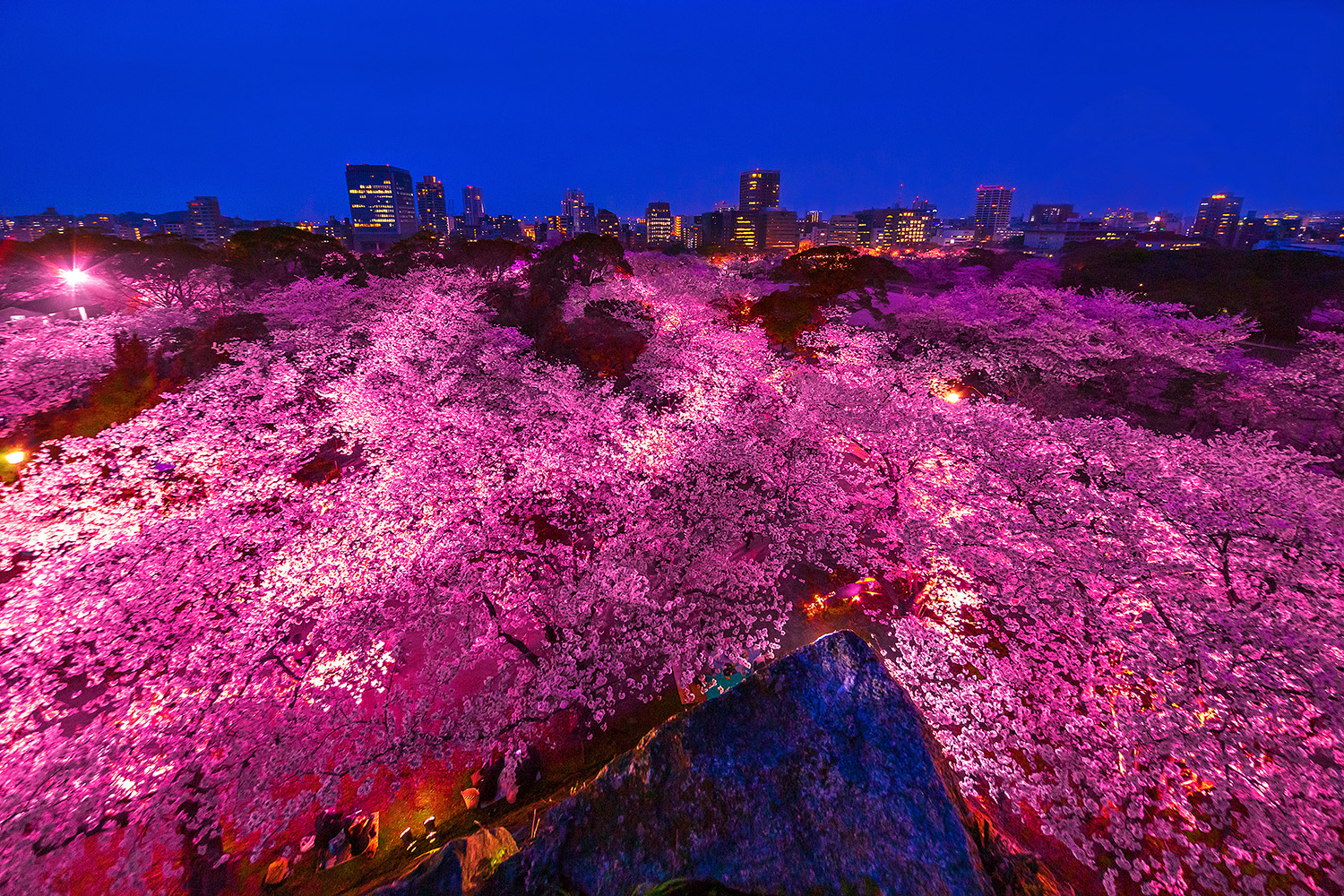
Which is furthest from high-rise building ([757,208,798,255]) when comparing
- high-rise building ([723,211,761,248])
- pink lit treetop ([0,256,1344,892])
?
pink lit treetop ([0,256,1344,892])

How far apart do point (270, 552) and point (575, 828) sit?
10613 millimetres

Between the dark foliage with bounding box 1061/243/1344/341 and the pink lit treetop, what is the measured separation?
125 inches

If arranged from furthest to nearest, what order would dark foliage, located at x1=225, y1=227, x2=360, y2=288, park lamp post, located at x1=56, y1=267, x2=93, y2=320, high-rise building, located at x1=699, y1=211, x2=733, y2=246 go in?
Answer: high-rise building, located at x1=699, y1=211, x2=733, y2=246 → dark foliage, located at x1=225, y1=227, x2=360, y2=288 → park lamp post, located at x1=56, y1=267, x2=93, y2=320

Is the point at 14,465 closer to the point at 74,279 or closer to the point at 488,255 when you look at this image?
the point at 74,279

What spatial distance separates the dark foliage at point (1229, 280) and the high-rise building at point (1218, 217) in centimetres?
9802

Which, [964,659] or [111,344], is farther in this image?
[111,344]

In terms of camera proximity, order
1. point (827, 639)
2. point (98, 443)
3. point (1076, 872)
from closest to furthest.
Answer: point (827, 639) → point (1076, 872) → point (98, 443)

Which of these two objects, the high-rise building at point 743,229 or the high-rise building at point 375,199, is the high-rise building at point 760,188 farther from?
the high-rise building at point 375,199

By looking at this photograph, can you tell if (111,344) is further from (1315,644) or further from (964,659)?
(1315,644)

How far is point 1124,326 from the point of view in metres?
18.6

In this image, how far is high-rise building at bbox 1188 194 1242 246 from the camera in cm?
8825

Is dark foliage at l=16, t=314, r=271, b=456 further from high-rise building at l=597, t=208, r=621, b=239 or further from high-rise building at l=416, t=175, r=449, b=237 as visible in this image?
high-rise building at l=416, t=175, r=449, b=237

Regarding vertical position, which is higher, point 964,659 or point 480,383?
point 480,383

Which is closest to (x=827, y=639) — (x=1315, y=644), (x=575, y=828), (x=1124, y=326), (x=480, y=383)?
(x=575, y=828)
